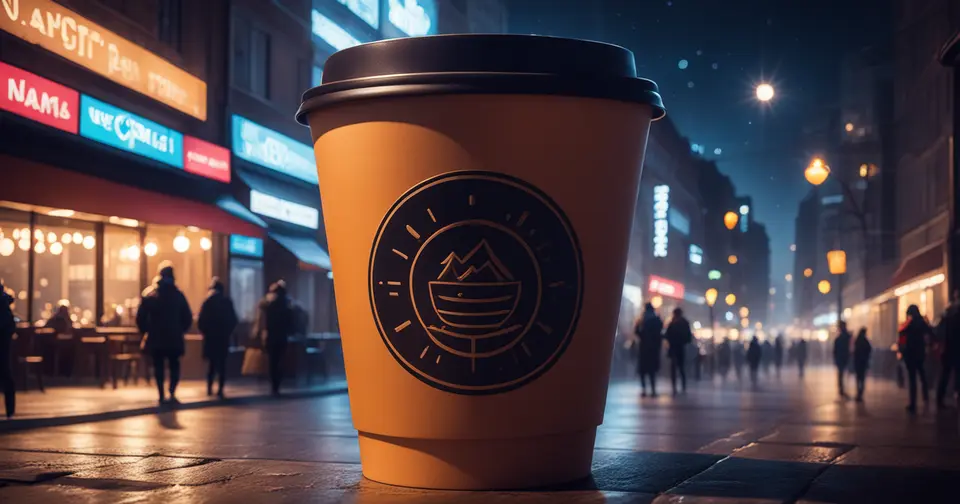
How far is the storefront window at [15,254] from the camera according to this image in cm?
1734

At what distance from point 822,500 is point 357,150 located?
2566 mm

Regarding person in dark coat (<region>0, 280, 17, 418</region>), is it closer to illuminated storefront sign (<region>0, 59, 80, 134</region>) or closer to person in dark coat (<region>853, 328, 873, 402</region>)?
illuminated storefront sign (<region>0, 59, 80, 134</region>)

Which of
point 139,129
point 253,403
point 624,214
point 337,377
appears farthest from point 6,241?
point 624,214

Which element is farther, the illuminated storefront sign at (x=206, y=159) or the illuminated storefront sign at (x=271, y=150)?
the illuminated storefront sign at (x=271, y=150)

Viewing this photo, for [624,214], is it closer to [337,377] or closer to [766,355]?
[337,377]

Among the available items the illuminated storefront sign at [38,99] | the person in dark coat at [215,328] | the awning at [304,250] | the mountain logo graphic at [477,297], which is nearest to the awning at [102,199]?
the illuminated storefront sign at [38,99]

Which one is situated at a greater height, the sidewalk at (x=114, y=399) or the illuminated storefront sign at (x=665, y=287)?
the illuminated storefront sign at (x=665, y=287)

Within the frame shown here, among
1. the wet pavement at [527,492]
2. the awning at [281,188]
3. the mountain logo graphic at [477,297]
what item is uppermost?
the awning at [281,188]

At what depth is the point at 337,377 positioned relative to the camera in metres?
23.0

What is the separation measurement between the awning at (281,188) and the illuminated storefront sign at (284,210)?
0.41ft

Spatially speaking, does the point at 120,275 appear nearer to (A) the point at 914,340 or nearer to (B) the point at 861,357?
(B) the point at 861,357

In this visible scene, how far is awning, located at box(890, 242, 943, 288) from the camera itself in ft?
99.7

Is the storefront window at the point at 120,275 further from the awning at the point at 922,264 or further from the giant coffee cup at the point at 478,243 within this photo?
the awning at the point at 922,264

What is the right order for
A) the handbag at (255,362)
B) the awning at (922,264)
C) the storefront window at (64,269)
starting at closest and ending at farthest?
the storefront window at (64,269) < the handbag at (255,362) < the awning at (922,264)
